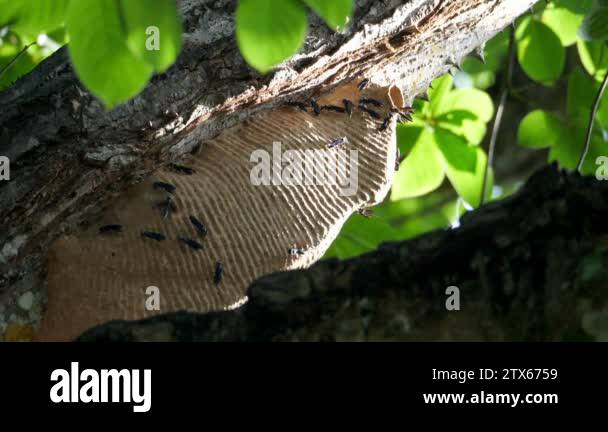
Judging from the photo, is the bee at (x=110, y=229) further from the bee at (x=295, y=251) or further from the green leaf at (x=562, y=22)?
the green leaf at (x=562, y=22)

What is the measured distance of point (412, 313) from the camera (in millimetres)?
1980

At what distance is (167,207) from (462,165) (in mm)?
2483

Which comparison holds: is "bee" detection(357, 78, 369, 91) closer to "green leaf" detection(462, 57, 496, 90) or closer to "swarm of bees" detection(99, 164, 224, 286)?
"swarm of bees" detection(99, 164, 224, 286)

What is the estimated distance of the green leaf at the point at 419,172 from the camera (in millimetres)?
5202

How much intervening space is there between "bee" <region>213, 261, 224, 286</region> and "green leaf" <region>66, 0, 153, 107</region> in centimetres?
120

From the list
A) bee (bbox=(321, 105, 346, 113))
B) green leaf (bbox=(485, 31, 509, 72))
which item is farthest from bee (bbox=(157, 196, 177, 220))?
green leaf (bbox=(485, 31, 509, 72))

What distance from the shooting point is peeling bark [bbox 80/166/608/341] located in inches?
75.1

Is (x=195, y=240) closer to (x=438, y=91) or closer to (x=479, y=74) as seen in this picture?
(x=438, y=91)

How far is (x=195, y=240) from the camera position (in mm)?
3008

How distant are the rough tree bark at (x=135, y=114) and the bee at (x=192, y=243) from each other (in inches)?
10.8

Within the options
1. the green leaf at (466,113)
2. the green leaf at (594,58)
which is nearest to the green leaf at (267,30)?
the green leaf at (466,113)

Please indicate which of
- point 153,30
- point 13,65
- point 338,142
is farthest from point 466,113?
point 153,30
